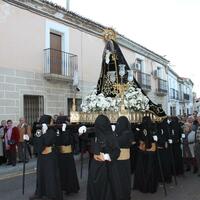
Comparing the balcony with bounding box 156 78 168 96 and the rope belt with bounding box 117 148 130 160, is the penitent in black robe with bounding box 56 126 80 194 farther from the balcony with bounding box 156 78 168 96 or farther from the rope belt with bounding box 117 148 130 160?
the balcony with bounding box 156 78 168 96

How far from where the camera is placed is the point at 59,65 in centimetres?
1681

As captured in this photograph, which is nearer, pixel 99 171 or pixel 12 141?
pixel 99 171

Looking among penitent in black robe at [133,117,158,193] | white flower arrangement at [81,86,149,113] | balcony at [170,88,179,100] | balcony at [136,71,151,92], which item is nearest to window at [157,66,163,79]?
balcony at [136,71,151,92]

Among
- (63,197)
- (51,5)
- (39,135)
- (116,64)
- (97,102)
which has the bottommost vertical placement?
(63,197)

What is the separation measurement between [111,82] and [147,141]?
112 inches

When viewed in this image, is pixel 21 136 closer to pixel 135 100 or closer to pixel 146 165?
pixel 135 100

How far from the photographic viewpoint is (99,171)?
6.41 meters

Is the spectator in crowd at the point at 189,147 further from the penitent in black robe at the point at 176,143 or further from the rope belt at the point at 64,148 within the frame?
the rope belt at the point at 64,148

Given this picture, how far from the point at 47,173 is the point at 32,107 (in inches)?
339

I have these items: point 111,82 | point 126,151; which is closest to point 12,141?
point 111,82

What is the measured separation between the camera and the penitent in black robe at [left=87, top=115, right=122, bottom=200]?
250 inches

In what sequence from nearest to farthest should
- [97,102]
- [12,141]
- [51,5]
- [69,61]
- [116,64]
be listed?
1. [97,102]
2. [116,64]
3. [12,141]
4. [51,5]
5. [69,61]

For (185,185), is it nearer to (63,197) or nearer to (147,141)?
(147,141)

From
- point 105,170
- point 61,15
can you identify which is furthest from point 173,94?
point 105,170
